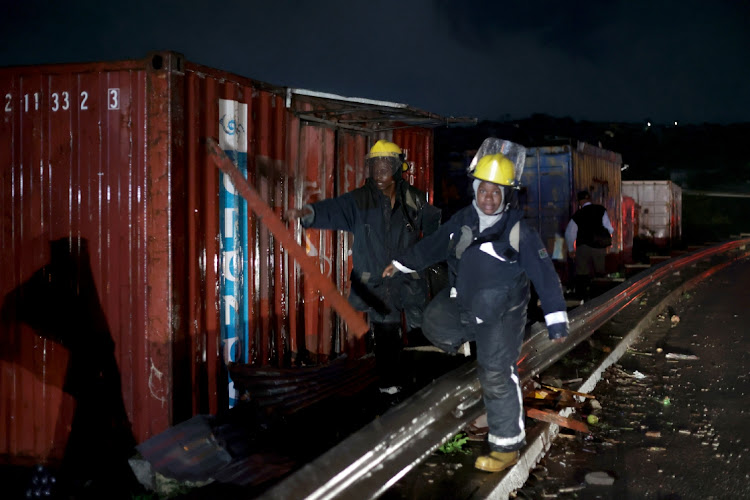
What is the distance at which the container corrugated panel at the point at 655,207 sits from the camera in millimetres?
22703

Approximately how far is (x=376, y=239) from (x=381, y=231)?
8 centimetres

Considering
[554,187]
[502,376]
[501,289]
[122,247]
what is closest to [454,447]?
[502,376]

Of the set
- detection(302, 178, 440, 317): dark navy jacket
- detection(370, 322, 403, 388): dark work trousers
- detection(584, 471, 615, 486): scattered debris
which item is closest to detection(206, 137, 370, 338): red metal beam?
detection(302, 178, 440, 317): dark navy jacket

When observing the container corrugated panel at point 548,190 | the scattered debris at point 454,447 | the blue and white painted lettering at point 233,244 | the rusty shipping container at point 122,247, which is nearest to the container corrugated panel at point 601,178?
the container corrugated panel at point 548,190

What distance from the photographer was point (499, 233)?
11.8 feet

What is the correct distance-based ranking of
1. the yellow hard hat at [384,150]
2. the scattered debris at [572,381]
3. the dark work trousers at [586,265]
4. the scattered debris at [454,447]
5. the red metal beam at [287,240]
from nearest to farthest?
the scattered debris at [454,447], the red metal beam at [287,240], the yellow hard hat at [384,150], the scattered debris at [572,381], the dark work trousers at [586,265]

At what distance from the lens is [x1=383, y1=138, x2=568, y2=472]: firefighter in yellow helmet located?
11.6 feet

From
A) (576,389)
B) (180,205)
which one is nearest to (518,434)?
(576,389)

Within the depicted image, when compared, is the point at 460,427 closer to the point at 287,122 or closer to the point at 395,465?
the point at 395,465

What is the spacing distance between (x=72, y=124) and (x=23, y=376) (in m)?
2.08

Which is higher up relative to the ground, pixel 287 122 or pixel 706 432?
pixel 287 122

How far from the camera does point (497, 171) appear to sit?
11.7ft

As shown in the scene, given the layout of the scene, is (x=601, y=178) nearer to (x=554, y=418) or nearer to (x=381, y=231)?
(x=381, y=231)

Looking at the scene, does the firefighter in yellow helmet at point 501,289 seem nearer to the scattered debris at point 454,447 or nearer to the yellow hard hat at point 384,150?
the scattered debris at point 454,447
